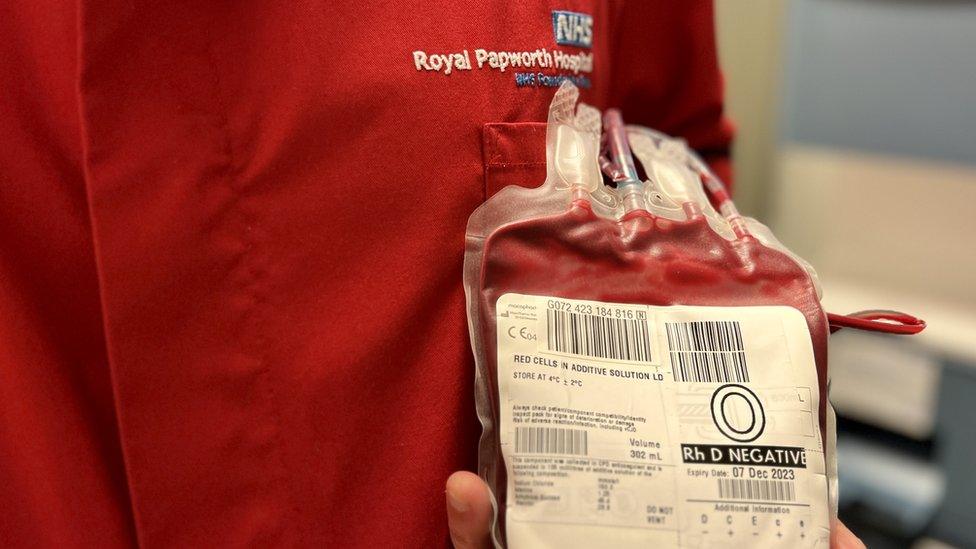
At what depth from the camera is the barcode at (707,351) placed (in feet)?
1.06

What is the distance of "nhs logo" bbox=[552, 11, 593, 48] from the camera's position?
0.38 metres

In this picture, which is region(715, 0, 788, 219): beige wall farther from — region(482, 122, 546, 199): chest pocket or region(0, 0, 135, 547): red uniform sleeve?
region(0, 0, 135, 547): red uniform sleeve

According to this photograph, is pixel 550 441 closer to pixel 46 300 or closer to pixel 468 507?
pixel 468 507

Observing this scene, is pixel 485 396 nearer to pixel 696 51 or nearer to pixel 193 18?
pixel 193 18

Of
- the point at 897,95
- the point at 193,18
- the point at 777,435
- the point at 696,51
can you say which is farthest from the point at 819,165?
the point at 193,18

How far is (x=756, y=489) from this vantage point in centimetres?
31

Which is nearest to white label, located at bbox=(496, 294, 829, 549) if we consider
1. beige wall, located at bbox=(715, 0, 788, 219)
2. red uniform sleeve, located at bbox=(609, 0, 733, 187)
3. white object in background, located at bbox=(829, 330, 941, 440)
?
red uniform sleeve, located at bbox=(609, 0, 733, 187)

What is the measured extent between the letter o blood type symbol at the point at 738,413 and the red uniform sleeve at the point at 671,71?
275 millimetres

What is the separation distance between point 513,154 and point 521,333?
0.10 metres

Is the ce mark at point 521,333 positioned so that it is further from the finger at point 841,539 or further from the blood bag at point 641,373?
the finger at point 841,539

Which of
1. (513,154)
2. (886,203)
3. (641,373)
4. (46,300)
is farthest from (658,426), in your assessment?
(886,203)

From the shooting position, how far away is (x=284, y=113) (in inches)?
13.0

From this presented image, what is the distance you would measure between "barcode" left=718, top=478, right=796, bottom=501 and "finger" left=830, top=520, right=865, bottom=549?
3 cm

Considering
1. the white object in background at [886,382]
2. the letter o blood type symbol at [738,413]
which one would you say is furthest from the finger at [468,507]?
the white object in background at [886,382]
